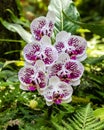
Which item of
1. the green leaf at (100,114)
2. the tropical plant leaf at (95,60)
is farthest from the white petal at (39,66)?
the tropical plant leaf at (95,60)

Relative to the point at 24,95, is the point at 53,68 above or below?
above

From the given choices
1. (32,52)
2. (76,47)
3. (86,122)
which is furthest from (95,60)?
(86,122)

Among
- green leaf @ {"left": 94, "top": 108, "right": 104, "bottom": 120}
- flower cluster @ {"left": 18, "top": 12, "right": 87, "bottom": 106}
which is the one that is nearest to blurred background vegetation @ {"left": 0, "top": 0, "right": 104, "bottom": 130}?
green leaf @ {"left": 94, "top": 108, "right": 104, "bottom": 120}

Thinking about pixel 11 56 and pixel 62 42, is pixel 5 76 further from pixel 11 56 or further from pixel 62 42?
pixel 11 56

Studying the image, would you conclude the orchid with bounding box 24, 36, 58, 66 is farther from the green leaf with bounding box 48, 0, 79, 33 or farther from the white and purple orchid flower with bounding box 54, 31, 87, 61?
the green leaf with bounding box 48, 0, 79, 33

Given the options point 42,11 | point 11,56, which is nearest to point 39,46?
point 11,56

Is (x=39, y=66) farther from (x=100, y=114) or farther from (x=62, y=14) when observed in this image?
(x=62, y=14)
